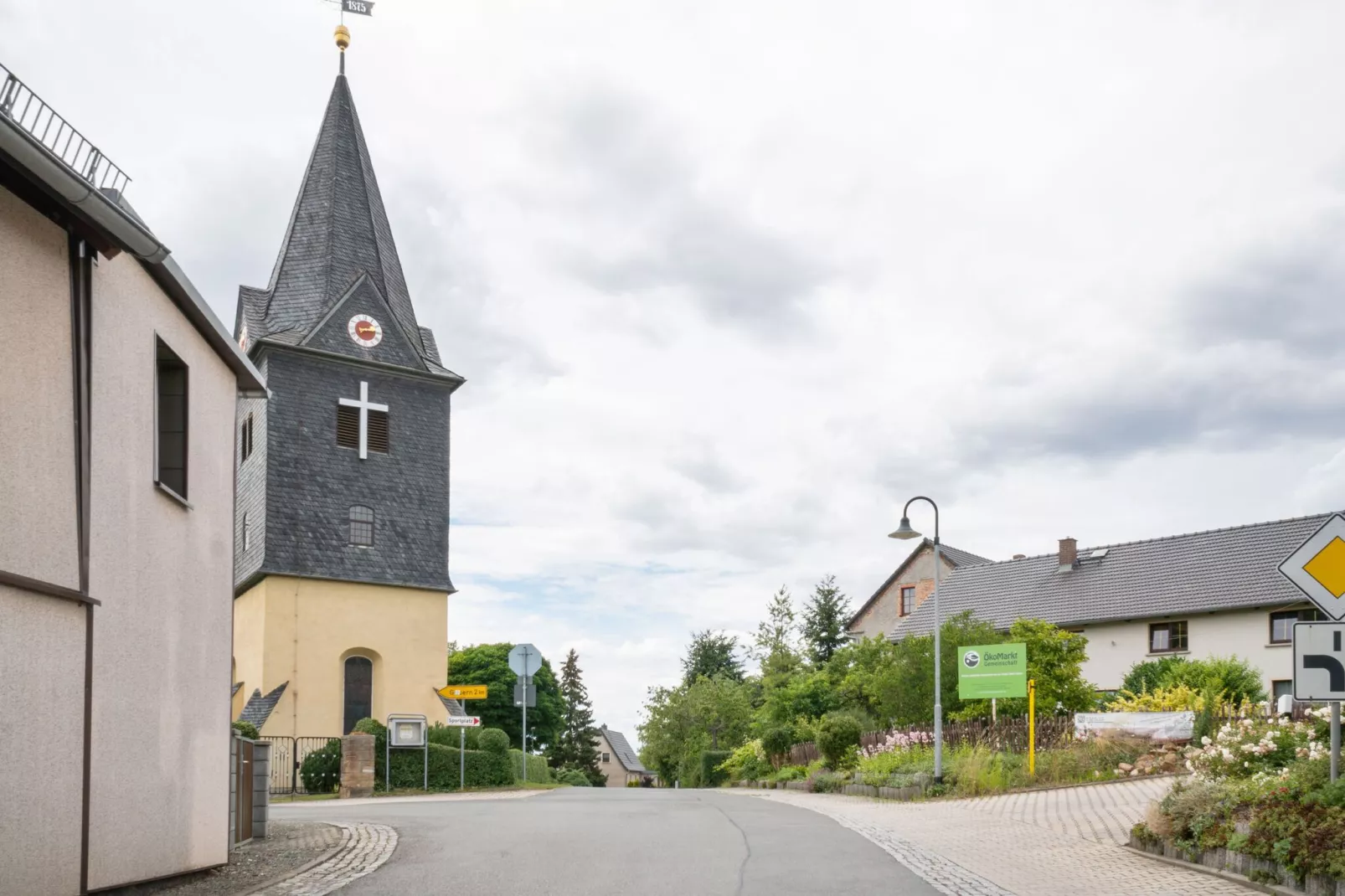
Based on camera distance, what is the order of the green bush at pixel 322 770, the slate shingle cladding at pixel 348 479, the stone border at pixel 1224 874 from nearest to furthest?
the stone border at pixel 1224 874
the green bush at pixel 322 770
the slate shingle cladding at pixel 348 479

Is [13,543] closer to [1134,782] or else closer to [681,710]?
[1134,782]

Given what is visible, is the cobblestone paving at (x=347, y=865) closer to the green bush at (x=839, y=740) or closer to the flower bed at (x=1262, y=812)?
the flower bed at (x=1262, y=812)

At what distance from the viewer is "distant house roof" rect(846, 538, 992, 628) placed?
217ft

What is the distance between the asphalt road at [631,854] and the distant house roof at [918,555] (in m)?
46.7

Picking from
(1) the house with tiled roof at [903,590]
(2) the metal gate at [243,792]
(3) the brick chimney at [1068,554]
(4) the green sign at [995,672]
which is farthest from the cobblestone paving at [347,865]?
(1) the house with tiled roof at [903,590]

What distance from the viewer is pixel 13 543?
28.7 feet

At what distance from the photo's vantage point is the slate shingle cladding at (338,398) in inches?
1510

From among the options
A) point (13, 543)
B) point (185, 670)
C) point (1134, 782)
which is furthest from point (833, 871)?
point (1134, 782)

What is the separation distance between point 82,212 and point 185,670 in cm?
484

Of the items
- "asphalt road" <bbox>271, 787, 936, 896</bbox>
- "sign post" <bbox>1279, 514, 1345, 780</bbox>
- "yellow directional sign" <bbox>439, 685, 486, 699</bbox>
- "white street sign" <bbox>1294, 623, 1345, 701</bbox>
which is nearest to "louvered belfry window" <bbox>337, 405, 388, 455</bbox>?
"yellow directional sign" <bbox>439, 685, 486, 699</bbox>

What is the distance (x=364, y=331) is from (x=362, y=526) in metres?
6.31

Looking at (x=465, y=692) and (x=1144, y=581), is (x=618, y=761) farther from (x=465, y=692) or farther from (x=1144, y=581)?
(x=465, y=692)

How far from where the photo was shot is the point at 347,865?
12906 millimetres

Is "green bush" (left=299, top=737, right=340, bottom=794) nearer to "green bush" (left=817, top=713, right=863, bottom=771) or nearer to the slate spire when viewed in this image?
"green bush" (left=817, top=713, right=863, bottom=771)
